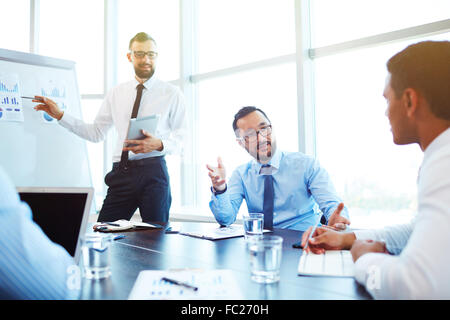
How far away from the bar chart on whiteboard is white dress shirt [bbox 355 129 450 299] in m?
2.99

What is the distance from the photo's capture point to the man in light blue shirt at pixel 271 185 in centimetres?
189

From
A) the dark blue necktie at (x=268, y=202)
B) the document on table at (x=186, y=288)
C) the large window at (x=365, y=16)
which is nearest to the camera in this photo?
the document on table at (x=186, y=288)

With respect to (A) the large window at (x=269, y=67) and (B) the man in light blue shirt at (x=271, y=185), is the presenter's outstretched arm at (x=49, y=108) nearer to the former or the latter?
(A) the large window at (x=269, y=67)

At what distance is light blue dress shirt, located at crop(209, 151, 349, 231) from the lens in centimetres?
196

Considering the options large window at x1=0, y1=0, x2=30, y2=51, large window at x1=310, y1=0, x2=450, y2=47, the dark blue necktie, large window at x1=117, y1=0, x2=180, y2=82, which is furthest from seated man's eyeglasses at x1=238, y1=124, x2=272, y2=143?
large window at x1=0, y1=0, x2=30, y2=51

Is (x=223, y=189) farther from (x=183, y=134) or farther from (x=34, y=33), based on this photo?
(x=34, y=33)

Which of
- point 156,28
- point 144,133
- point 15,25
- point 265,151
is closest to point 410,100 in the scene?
point 265,151

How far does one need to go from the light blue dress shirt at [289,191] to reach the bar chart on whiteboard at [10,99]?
78.1 inches

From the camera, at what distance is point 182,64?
3.78m

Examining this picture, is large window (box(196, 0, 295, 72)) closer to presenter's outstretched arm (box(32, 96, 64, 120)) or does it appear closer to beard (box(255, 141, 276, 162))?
beard (box(255, 141, 276, 162))

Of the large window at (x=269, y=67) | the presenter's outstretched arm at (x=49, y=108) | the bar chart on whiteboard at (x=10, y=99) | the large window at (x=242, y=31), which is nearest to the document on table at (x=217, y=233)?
the large window at (x=269, y=67)

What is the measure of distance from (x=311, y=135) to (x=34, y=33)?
129 inches

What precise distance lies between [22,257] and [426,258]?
745 millimetres
